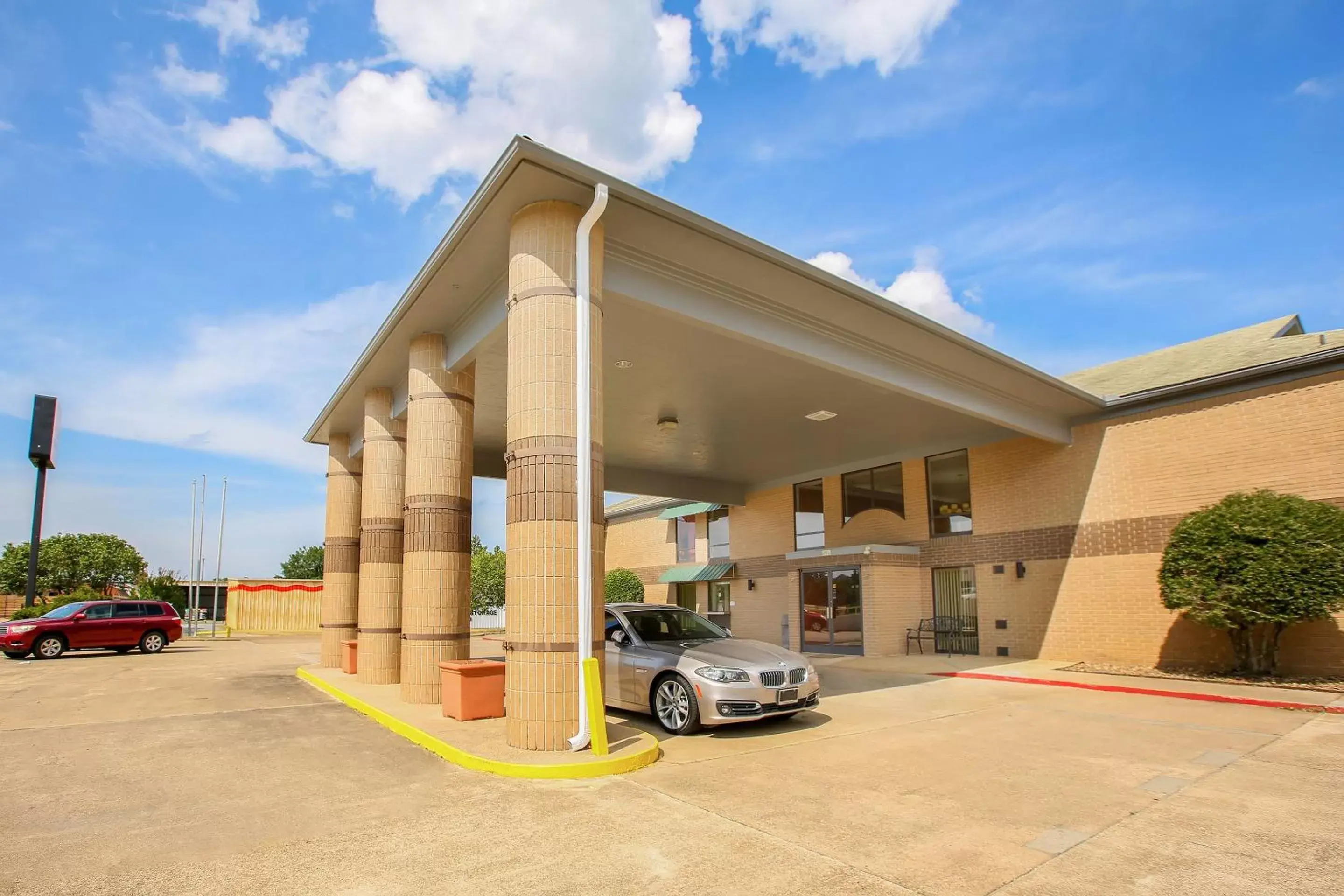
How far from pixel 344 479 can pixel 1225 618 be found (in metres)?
17.2

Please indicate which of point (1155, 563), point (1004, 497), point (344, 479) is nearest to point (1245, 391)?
point (1155, 563)

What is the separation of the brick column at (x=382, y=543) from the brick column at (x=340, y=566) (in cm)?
288

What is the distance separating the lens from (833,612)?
67.7 feet

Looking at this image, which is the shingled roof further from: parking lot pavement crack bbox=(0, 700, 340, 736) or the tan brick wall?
parking lot pavement crack bbox=(0, 700, 340, 736)

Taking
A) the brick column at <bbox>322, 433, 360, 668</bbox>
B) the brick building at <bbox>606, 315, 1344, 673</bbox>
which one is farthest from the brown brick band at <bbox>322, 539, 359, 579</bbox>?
the brick building at <bbox>606, 315, 1344, 673</bbox>

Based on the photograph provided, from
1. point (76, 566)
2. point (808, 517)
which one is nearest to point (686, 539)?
point (808, 517)

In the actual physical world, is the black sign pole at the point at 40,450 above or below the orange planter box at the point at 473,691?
above

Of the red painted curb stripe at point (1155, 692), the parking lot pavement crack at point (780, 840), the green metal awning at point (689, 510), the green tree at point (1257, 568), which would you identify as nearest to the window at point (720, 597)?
the green metal awning at point (689, 510)

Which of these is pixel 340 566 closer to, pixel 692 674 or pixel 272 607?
pixel 692 674

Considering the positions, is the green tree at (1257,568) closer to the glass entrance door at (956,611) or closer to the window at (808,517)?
the glass entrance door at (956,611)

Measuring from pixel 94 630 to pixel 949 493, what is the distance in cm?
2273

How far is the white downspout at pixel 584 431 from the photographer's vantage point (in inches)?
300

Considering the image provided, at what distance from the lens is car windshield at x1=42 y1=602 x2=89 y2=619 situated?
20.9 m

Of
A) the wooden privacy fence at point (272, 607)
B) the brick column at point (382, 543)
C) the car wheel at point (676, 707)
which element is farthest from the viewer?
the wooden privacy fence at point (272, 607)
